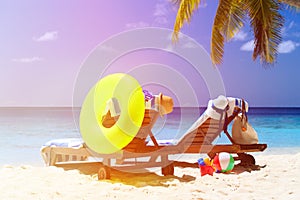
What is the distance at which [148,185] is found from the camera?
4219 millimetres

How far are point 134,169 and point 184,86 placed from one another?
Answer: 140 centimetres

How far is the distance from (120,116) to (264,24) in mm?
3399

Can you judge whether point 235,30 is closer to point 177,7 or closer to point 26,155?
point 177,7

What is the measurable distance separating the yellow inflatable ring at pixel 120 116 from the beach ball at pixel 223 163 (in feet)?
4.50

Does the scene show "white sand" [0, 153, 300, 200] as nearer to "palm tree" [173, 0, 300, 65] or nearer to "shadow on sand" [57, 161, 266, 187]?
"shadow on sand" [57, 161, 266, 187]

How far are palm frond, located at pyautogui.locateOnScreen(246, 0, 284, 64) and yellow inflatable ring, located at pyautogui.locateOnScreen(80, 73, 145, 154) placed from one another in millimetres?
3038

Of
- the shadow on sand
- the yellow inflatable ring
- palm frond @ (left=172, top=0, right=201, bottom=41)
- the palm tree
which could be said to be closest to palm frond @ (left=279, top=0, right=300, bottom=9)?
the palm tree

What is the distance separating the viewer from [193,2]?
685cm

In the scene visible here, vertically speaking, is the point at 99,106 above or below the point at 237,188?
above

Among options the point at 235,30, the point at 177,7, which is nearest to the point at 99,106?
the point at 177,7

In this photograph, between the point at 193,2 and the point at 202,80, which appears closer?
the point at 202,80

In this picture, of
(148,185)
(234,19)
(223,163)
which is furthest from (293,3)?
Answer: (148,185)

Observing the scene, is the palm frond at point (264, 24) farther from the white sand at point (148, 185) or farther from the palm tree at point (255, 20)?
the white sand at point (148, 185)

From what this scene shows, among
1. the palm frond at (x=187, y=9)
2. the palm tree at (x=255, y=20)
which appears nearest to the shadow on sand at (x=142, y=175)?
the palm tree at (x=255, y=20)
